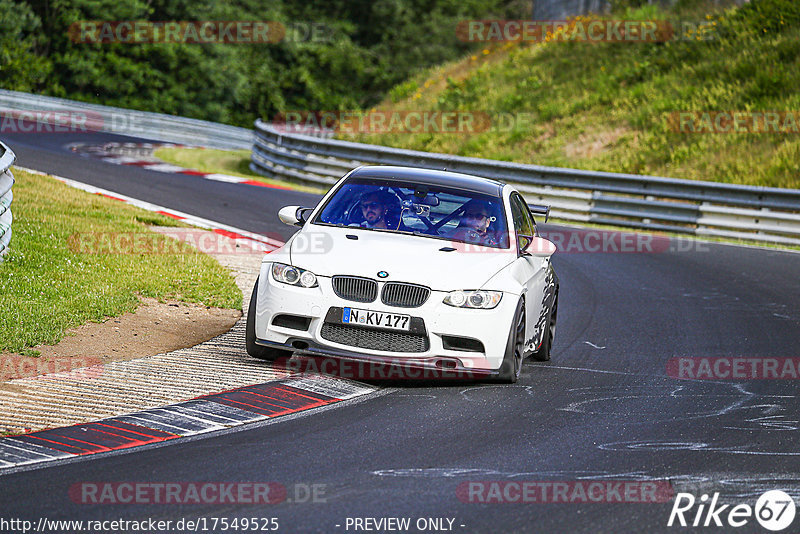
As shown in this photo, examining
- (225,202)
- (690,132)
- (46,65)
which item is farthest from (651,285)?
(46,65)

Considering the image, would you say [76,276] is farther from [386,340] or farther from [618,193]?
[618,193]

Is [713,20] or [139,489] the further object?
[713,20]

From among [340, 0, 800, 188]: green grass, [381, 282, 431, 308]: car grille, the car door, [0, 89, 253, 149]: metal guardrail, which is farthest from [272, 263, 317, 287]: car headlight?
[0, 89, 253, 149]: metal guardrail

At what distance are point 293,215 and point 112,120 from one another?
28436mm

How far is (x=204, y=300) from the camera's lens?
1114 centimetres

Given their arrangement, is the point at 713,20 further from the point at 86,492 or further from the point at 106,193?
the point at 86,492

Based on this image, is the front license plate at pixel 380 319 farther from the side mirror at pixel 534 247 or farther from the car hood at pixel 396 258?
the side mirror at pixel 534 247

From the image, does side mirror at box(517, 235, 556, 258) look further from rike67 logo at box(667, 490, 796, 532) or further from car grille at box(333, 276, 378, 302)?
rike67 logo at box(667, 490, 796, 532)


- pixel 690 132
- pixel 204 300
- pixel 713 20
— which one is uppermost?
pixel 713 20

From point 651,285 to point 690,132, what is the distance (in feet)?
49.0

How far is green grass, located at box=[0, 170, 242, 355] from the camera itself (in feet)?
30.6

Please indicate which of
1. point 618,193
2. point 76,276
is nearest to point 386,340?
point 76,276

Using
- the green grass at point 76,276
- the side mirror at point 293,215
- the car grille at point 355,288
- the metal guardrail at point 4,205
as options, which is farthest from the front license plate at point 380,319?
the metal guardrail at point 4,205

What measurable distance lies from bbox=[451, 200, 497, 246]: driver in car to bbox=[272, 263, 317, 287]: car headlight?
1.41 m
